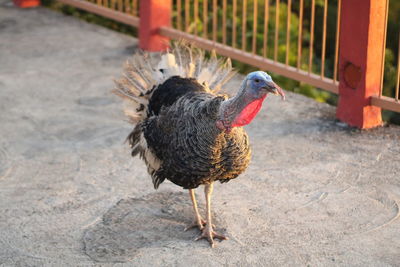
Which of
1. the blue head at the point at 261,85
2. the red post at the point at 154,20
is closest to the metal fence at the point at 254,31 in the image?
the red post at the point at 154,20

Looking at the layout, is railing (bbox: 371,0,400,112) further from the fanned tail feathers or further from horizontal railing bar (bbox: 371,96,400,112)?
the fanned tail feathers

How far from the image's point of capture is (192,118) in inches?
163

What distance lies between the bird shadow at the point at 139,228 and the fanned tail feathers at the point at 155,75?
1.93ft

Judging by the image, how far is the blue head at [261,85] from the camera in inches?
148

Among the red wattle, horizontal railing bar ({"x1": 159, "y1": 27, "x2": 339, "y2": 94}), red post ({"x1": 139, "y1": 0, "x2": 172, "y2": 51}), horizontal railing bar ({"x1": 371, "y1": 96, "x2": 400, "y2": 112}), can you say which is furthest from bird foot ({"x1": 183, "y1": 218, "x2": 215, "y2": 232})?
red post ({"x1": 139, "y1": 0, "x2": 172, "y2": 51})

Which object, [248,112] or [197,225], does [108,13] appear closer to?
[197,225]

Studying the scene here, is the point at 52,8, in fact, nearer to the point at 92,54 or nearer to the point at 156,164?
the point at 92,54

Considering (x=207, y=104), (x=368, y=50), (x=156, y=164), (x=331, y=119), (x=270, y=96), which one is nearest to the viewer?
(x=207, y=104)

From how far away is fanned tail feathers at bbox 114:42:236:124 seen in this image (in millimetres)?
4898

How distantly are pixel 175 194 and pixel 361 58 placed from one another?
1.96m

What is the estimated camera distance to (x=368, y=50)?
5816mm

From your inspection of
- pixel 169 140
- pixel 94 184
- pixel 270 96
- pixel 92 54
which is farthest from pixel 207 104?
pixel 92 54

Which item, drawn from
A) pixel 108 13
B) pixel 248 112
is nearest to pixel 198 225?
pixel 248 112

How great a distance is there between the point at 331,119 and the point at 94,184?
225cm
